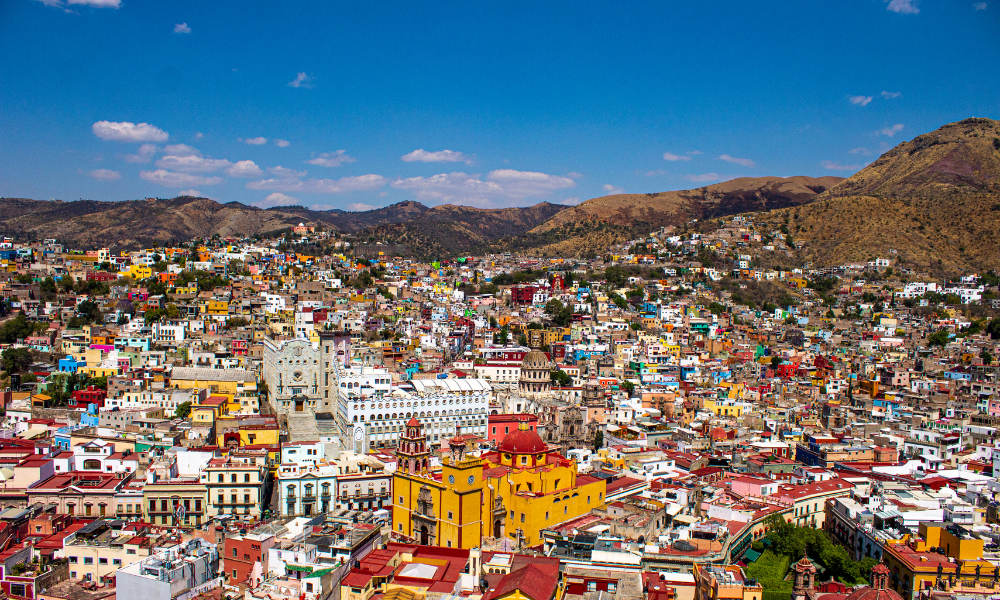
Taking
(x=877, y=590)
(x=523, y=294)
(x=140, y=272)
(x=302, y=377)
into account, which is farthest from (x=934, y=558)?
(x=140, y=272)

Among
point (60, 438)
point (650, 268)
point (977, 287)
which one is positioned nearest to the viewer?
point (60, 438)

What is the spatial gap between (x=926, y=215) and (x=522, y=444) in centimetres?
9806

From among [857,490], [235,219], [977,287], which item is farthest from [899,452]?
[235,219]

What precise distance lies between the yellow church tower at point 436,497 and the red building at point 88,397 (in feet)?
73.6

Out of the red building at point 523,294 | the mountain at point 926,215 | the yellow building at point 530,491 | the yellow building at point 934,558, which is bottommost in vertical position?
the yellow building at point 934,558

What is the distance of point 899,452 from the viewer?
129 feet

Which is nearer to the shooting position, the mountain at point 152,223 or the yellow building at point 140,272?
the yellow building at point 140,272

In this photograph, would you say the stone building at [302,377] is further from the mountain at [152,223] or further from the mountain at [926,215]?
the mountain at [152,223]

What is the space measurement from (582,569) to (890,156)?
146097 mm

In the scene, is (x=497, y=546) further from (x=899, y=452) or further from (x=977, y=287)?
(x=977, y=287)

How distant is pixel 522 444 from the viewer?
3041 cm

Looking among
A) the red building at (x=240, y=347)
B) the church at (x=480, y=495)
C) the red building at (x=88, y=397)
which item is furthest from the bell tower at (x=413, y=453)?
the red building at (x=240, y=347)

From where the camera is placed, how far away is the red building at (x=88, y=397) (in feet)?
141

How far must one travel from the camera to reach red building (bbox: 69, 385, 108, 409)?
141 ft
